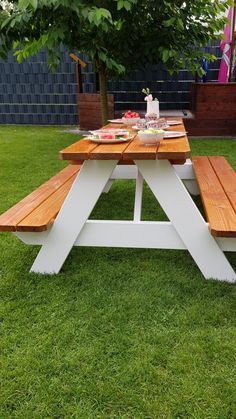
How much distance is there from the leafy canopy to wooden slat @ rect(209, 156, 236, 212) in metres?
1.15

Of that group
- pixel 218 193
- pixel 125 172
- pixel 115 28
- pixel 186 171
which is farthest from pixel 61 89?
pixel 218 193

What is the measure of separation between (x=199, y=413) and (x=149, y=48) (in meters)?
3.38

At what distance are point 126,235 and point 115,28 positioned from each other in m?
2.49

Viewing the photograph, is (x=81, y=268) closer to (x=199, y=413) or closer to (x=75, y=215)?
(x=75, y=215)

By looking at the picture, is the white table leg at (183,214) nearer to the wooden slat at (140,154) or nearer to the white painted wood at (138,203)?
the wooden slat at (140,154)

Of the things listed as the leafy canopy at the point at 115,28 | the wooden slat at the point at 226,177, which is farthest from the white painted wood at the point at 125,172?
the leafy canopy at the point at 115,28

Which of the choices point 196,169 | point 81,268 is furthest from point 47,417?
point 196,169

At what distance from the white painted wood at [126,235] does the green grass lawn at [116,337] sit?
6.7 inches

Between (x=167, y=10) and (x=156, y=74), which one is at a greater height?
(x=167, y=10)

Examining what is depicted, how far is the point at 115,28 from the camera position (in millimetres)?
3570

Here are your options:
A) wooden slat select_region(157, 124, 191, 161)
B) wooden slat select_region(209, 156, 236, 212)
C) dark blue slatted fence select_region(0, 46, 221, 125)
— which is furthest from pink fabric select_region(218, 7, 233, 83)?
wooden slat select_region(157, 124, 191, 161)

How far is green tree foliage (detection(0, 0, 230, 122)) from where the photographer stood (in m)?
2.74

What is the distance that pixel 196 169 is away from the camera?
2.71m

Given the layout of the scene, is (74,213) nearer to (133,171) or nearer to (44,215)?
(44,215)
